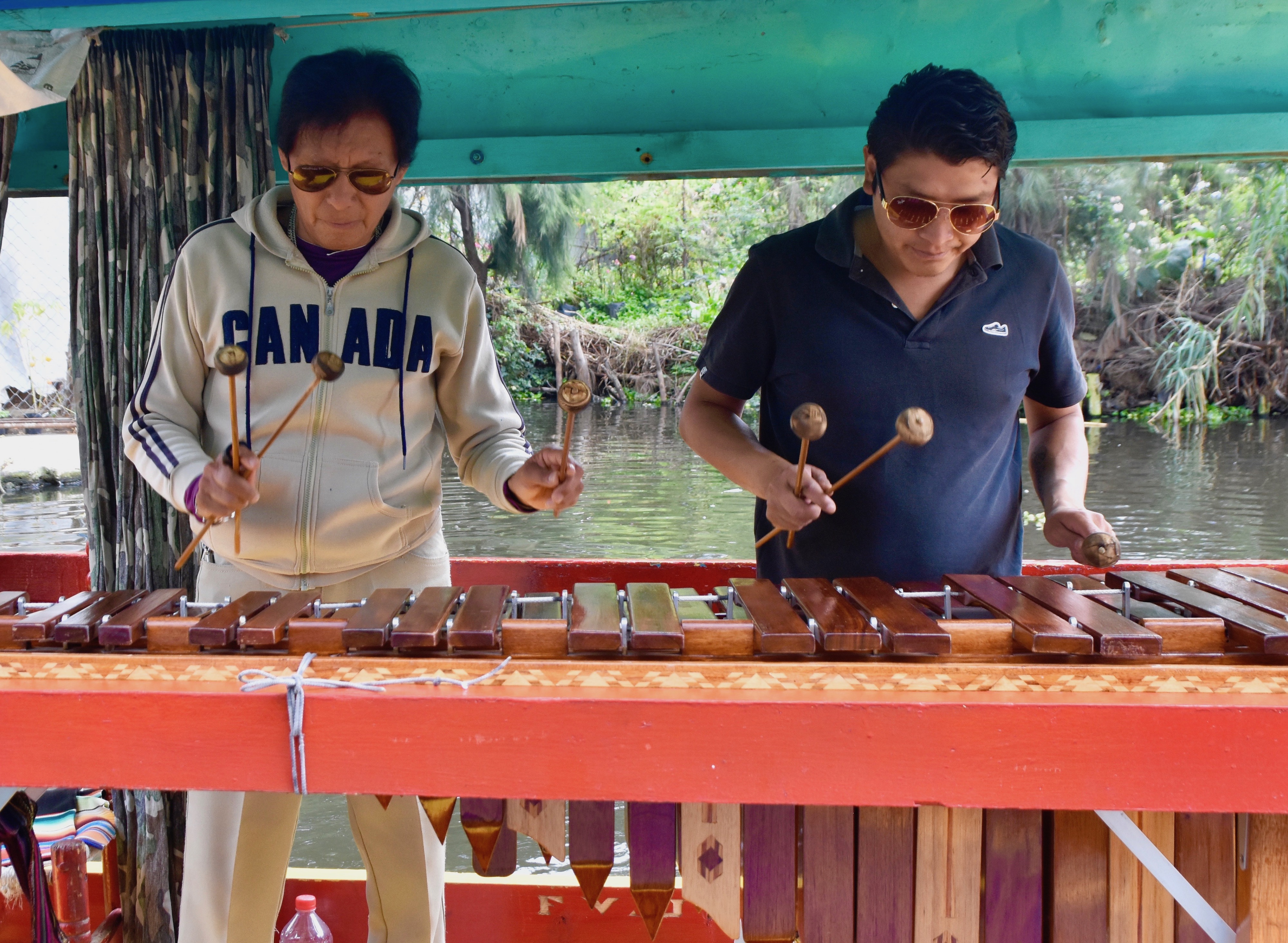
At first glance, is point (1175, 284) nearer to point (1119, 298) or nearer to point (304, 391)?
point (1119, 298)

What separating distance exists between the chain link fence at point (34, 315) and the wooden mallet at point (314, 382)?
3.80 metres

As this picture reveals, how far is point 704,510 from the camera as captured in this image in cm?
918

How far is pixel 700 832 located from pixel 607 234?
58.6ft

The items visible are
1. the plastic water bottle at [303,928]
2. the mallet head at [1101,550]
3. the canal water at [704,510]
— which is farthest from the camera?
the canal water at [704,510]

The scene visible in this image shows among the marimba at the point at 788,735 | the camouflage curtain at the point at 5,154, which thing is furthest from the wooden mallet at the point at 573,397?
the camouflage curtain at the point at 5,154

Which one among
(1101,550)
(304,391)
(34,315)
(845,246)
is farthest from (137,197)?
(34,315)

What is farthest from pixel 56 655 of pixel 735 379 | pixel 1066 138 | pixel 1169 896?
pixel 1066 138

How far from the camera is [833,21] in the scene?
9.23 feet

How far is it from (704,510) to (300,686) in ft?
25.7

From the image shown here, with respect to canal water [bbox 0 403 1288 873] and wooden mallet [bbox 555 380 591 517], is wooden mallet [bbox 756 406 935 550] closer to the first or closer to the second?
wooden mallet [bbox 555 380 591 517]

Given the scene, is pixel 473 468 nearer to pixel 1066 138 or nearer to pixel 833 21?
pixel 833 21

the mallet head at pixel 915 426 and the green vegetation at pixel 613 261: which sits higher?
the green vegetation at pixel 613 261

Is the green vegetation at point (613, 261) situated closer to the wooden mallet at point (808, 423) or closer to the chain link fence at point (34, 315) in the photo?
the chain link fence at point (34, 315)

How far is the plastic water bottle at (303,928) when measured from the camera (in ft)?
7.86
